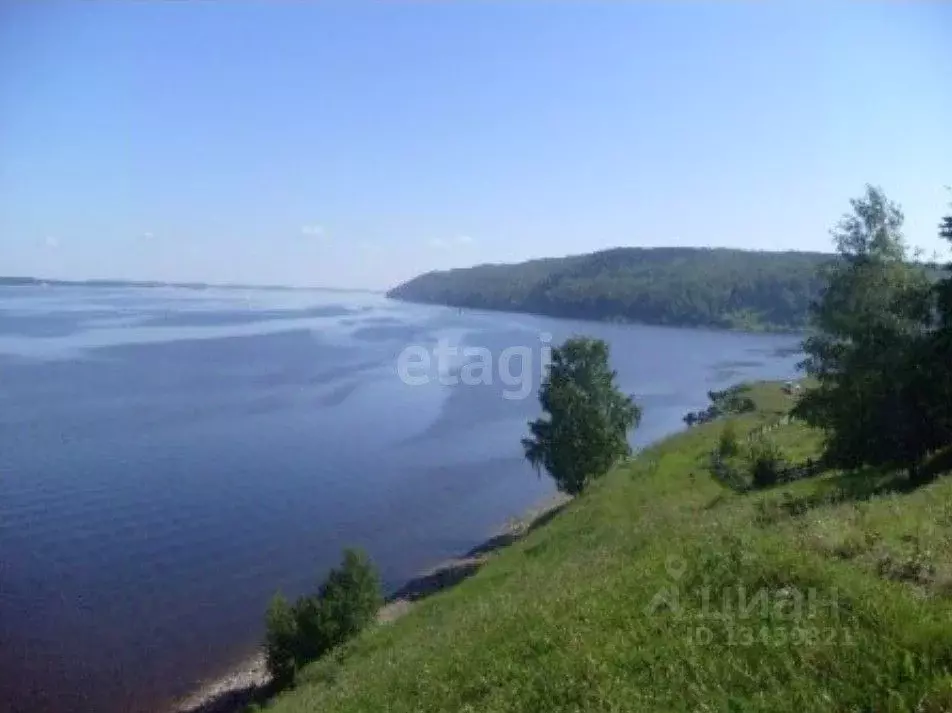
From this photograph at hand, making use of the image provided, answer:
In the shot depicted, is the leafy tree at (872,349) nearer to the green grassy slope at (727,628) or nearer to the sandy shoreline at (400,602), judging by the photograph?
the green grassy slope at (727,628)

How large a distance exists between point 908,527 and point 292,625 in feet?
87.4

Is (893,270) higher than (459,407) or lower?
higher

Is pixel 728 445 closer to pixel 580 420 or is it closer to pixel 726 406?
pixel 580 420

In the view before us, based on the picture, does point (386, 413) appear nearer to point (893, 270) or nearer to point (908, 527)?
point (893, 270)

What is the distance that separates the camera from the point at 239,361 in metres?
130

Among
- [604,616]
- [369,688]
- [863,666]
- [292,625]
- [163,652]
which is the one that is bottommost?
[163,652]

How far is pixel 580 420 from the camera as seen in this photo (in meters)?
50.3

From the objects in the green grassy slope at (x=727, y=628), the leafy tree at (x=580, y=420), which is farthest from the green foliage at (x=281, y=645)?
the leafy tree at (x=580, y=420)

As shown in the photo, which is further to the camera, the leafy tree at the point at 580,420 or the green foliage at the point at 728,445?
the leafy tree at the point at 580,420

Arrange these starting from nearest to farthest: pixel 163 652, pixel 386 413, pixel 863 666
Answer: pixel 863 666
pixel 163 652
pixel 386 413

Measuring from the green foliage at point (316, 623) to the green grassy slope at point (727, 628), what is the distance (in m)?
11.6

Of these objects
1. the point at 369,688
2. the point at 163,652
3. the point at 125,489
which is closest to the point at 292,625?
the point at 163,652

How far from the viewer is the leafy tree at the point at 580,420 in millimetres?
50281

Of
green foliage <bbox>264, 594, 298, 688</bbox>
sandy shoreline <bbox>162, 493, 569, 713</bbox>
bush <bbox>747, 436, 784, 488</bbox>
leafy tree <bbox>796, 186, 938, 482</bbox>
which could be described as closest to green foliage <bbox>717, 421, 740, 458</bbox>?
bush <bbox>747, 436, 784, 488</bbox>
